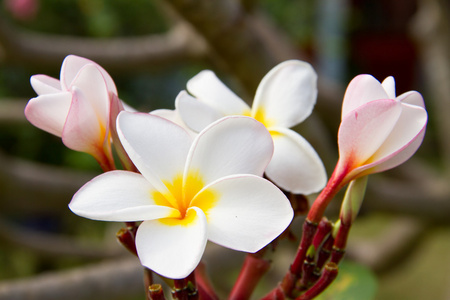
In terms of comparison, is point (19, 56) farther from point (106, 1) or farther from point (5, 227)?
point (106, 1)

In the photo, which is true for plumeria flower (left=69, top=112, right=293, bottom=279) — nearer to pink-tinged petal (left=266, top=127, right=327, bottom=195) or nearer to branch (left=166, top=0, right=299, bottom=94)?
pink-tinged petal (left=266, top=127, right=327, bottom=195)

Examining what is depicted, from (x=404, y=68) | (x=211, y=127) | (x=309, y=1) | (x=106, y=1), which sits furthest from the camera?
(x=404, y=68)

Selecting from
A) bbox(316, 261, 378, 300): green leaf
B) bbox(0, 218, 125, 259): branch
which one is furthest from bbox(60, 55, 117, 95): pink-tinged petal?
bbox(0, 218, 125, 259): branch

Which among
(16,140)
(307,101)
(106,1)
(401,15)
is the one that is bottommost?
(401,15)

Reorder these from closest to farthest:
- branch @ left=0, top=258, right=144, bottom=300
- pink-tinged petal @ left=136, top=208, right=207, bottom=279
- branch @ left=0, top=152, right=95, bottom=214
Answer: pink-tinged petal @ left=136, top=208, right=207, bottom=279
branch @ left=0, top=258, right=144, bottom=300
branch @ left=0, top=152, right=95, bottom=214

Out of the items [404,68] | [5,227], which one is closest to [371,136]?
[5,227]

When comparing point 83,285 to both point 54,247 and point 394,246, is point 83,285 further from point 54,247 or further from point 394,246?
point 394,246

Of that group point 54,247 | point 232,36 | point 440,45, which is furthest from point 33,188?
point 440,45
